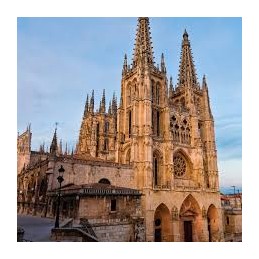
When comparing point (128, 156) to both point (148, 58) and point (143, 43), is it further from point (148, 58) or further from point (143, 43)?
point (143, 43)

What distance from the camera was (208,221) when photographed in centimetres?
3350

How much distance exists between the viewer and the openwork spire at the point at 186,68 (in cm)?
3940

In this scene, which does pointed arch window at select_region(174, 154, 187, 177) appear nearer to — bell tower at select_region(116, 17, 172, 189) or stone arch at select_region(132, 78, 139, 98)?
bell tower at select_region(116, 17, 172, 189)

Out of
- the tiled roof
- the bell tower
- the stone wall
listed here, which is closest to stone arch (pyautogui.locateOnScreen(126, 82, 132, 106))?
the bell tower

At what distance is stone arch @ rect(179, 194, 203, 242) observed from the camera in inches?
1203

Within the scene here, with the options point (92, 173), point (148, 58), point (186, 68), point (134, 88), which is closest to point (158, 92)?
point (134, 88)

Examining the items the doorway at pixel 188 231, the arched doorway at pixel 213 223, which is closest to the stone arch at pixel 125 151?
the doorway at pixel 188 231

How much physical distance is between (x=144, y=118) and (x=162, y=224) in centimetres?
1084

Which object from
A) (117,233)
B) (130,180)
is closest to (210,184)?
(130,180)

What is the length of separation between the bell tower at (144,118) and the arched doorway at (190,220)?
391 centimetres

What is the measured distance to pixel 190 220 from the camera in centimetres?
3125
